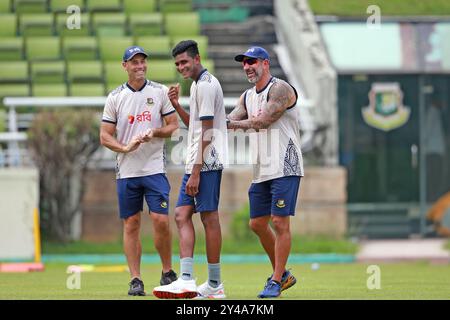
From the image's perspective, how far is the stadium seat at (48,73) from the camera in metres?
25.2

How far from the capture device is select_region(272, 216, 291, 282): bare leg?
12.7 metres

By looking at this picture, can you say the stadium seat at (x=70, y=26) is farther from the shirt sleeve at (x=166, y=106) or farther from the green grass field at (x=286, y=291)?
the shirt sleeve at (x=166, y=106)

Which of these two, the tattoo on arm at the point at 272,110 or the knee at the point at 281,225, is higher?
the tattoo on arm at the point at 272,110

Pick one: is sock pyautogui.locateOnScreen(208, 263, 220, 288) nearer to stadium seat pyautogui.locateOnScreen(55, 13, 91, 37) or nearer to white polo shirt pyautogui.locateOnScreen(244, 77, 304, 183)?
white polo shirt pyautogui.locateOnScreen(244, 77, 304, 183)

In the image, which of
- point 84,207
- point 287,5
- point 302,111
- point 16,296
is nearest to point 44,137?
point 84,207

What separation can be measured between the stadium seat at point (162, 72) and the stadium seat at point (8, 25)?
3.16m

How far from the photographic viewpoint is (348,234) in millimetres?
24266

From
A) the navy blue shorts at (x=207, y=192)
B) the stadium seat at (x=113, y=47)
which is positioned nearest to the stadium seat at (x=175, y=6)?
the stadium seat at (x=113, y=47)

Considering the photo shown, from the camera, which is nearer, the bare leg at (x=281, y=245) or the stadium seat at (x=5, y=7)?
the bare leg at (x=281, y=245)

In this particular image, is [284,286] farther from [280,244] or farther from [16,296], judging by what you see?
[16,296]

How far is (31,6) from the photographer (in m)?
27.3

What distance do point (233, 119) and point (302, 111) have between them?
36.3 feet

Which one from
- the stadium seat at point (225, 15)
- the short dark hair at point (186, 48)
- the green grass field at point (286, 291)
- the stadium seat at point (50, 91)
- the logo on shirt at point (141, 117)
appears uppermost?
the stadium seat at point (225, 15)

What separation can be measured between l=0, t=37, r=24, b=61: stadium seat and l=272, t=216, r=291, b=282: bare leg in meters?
14.0
